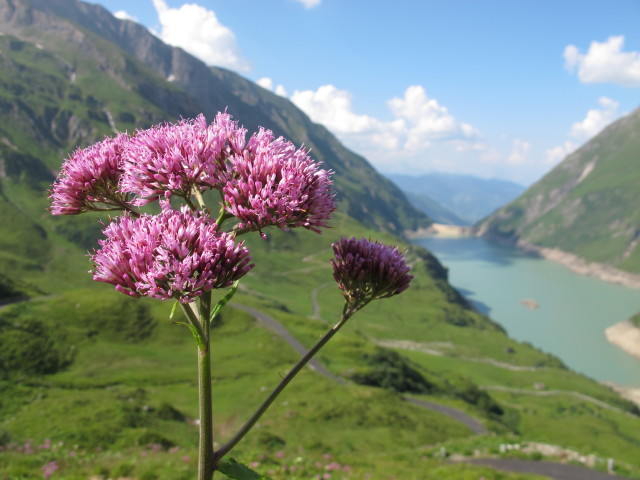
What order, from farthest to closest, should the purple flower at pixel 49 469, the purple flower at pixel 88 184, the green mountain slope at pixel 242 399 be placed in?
the green mountain slope at pixel 242 399
the purple flower at pixel 49 469
the purple flower at pixel 88 184

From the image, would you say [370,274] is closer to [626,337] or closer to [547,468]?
[547,468]

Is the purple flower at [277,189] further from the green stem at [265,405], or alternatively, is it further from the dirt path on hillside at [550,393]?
the dirt path on hillside at [550,393]

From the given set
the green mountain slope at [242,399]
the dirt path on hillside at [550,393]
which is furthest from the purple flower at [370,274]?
the dirt path on hillside at [550,393]

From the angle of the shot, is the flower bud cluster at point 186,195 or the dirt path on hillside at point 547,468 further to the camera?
the dirt path on hillside at point 547,468

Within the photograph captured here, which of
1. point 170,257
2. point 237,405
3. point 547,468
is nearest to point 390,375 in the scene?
point 237,405

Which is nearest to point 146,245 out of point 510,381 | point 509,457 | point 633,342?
point 509,457

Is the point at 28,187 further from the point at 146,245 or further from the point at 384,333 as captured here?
the point at 146,245

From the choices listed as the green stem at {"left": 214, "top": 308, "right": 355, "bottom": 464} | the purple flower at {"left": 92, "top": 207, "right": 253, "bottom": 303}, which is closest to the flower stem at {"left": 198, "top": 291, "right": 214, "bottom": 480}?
the green stem at {"left": 214, "top": 308, "right": 355, "bottom": 464}
